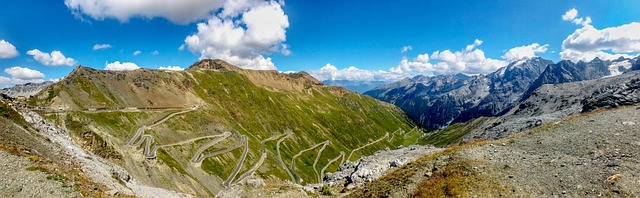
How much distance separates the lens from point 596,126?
39.3m

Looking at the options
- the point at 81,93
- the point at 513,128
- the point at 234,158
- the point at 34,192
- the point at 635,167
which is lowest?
the point at 234,158

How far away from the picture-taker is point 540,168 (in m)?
31.0

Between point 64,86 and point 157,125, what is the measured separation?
5804cm

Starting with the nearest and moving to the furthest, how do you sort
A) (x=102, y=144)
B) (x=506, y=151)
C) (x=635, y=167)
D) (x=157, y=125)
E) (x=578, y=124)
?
(x=635, y=167)
(x=506, y=151)
(x=578, y=124)
(x=102, y=144)
(x=157, y=125)

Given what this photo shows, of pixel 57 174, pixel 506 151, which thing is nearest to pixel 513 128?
pixel 506 151

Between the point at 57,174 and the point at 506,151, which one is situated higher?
the point at 57,174

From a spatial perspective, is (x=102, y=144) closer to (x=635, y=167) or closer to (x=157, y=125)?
(x=157, y=125)

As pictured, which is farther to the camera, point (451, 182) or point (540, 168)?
point (540, 168)

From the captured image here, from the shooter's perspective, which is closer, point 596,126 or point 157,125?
point 596,126

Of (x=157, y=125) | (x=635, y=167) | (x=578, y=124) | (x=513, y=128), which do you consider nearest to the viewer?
(x=635, y=167)

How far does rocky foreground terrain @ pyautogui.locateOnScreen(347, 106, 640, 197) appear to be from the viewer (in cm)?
2697

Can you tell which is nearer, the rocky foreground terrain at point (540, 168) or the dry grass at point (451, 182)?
the rocky foreground terrain at point (540, 168)

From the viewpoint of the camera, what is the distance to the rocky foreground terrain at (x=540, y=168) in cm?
2697

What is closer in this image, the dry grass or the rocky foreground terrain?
the rocky foreground terrain
